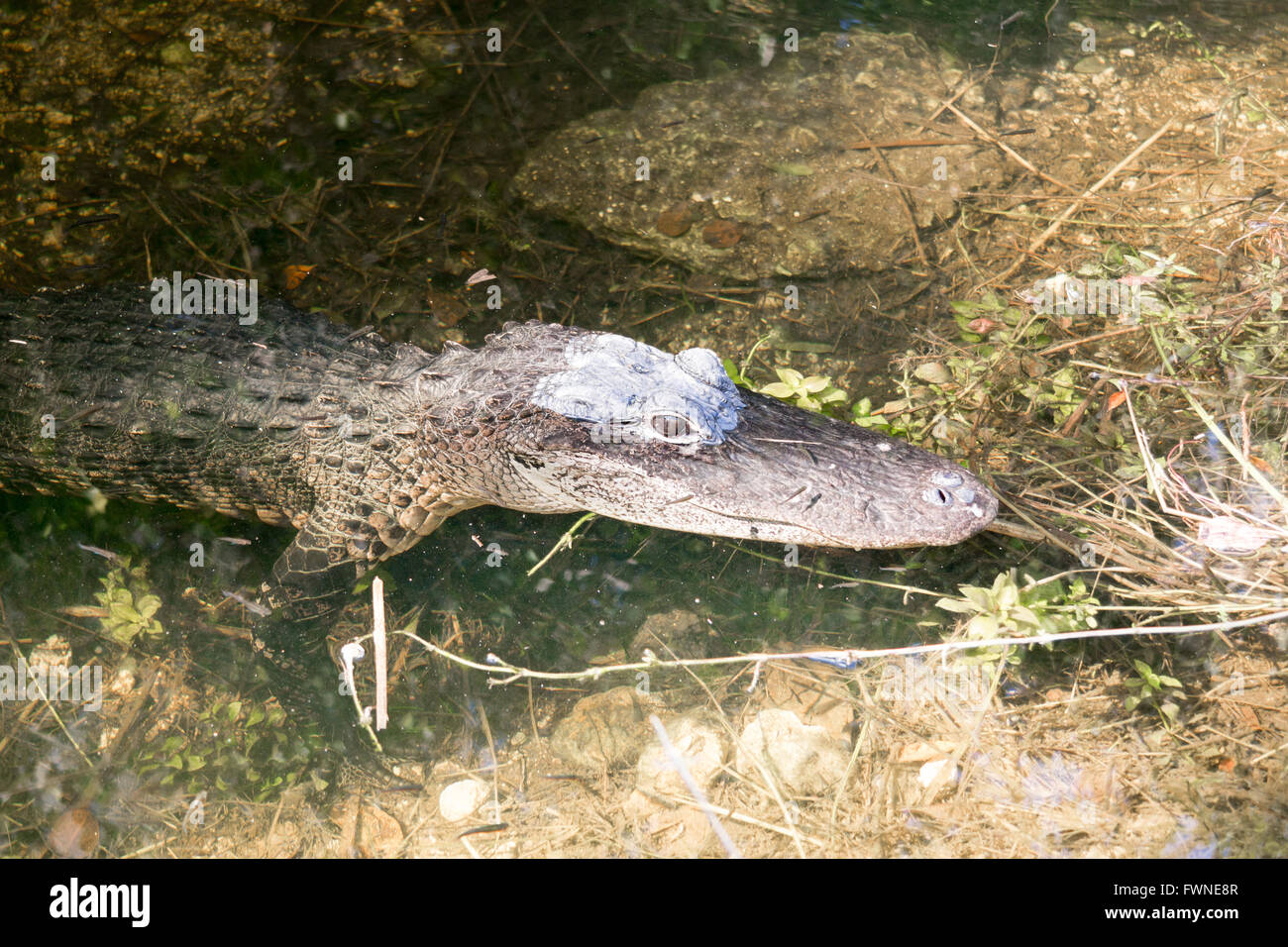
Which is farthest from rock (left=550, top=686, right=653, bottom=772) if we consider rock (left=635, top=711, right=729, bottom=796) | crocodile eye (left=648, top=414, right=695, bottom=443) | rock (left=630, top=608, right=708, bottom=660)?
crocodile eye (left=648, top=414, right=695, bottom=443)

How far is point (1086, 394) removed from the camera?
3457 mm

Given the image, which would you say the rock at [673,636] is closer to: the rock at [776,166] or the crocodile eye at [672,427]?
the crocodile eye at [672,427]

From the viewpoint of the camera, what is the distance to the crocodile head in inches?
111

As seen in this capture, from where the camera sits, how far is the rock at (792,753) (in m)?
2.83

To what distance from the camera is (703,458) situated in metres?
2.95

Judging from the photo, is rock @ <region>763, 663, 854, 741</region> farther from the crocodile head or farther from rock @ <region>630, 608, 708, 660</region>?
the crocodile head

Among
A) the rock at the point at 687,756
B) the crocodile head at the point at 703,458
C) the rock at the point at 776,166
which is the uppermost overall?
the rock at the point at 776,166

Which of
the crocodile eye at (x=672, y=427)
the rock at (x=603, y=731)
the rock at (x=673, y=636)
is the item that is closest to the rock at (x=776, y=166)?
the crocodile eye at (x=672, y=427)

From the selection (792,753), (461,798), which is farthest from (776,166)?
(461,798)

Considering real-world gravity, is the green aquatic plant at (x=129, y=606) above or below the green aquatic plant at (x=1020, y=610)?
below

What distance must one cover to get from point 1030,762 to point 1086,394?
1.62m

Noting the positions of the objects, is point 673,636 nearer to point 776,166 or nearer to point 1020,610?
point 1020,610
